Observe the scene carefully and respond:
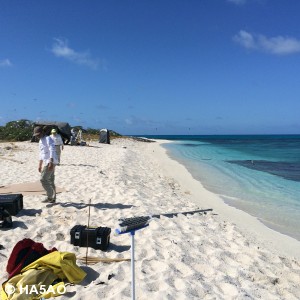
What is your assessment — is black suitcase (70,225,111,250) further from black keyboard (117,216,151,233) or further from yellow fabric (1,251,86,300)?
black keyboard (117,216,151,233)

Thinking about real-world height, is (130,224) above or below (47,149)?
below

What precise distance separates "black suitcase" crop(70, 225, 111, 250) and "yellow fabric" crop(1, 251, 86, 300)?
859 mm

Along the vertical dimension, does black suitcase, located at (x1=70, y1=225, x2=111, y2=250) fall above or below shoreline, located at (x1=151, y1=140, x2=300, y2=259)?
above

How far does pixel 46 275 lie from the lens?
4.00 meters

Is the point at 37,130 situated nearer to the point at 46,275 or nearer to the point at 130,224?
the point at 46,275

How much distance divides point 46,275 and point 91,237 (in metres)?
1.28

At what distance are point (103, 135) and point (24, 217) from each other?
98.0 feet

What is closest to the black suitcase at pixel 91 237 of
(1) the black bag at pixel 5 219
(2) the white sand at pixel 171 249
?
(2) the white sand at pixel 171 249

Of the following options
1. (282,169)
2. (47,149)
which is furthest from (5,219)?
(282,169)

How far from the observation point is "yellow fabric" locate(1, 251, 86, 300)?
12.3 feet

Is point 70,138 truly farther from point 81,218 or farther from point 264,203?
point 81,218

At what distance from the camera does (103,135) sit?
119ft

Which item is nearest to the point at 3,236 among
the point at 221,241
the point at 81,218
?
the point at 81,218

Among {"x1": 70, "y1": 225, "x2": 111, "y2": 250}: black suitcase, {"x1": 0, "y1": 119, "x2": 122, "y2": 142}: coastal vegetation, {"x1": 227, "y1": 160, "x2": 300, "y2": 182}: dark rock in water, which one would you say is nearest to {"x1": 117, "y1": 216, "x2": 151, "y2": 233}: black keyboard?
{"x1": 70, "y1": 225, "x2": 111, "y2": 250}: black suitcase
